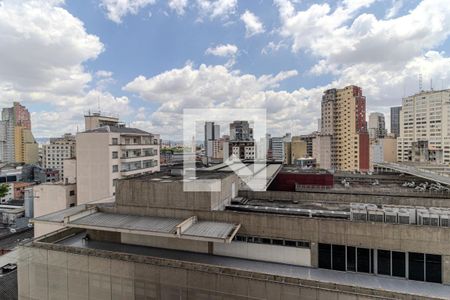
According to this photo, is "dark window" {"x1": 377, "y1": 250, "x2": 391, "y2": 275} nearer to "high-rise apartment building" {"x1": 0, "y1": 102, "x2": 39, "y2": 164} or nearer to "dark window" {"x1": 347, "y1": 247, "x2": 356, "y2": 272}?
"dark window" {"x1": 347, "y1": 247, "x2": 356, "y2": 272}

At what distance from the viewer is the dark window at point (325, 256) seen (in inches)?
476

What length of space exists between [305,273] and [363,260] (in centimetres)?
268

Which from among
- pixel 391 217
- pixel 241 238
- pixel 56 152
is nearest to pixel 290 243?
pixel 241 238

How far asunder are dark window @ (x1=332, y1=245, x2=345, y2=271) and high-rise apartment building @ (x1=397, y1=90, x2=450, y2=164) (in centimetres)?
7506

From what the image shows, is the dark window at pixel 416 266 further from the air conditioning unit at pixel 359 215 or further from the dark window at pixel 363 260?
the air conditioning unit at pixel 359 215

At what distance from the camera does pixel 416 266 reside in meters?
11.1

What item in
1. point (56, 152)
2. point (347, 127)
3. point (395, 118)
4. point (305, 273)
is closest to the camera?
point (305, 273)

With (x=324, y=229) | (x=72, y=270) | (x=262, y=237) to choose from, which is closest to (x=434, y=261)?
(x=324, y=229)

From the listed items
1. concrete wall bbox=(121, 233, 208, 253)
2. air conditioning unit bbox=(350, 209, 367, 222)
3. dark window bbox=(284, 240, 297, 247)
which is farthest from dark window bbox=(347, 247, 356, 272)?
concrete wall bbox=(121, 233, 208, 253)

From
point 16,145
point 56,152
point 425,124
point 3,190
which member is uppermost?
point 425,124

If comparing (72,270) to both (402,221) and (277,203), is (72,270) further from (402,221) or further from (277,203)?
(402,221)

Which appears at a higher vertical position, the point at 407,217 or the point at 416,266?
the point at 407,217

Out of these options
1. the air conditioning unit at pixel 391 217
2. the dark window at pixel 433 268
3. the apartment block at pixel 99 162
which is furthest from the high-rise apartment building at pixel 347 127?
the dark window at pixel 433 268

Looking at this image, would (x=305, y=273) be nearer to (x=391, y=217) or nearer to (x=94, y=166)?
(x=391, y=217)
